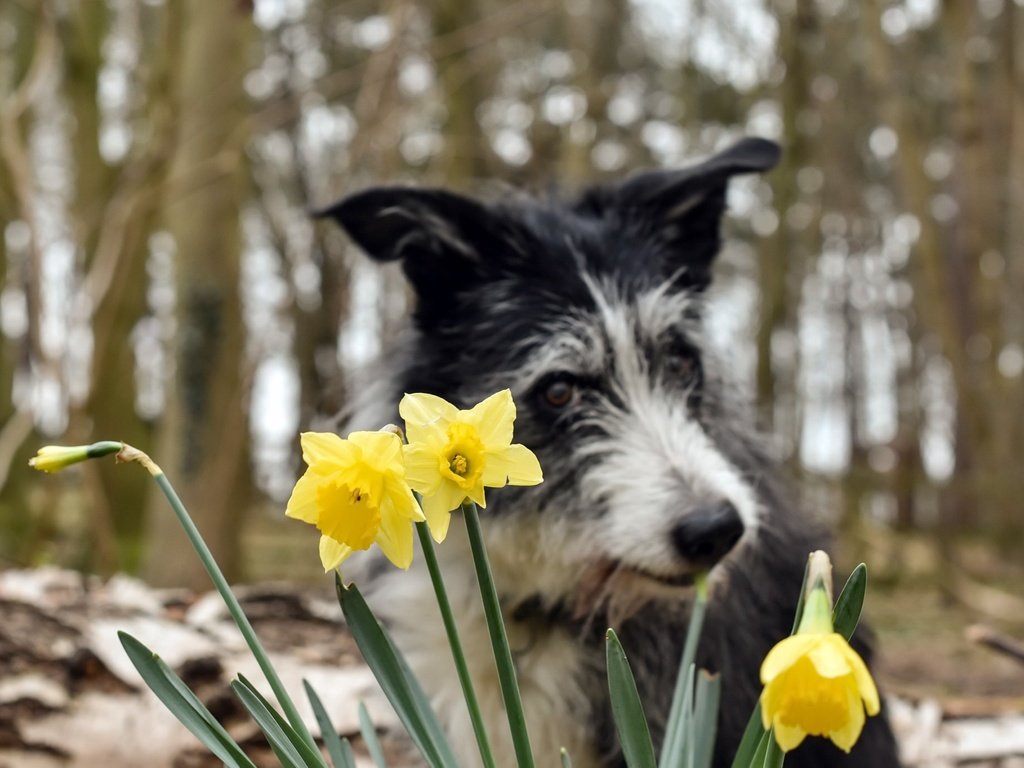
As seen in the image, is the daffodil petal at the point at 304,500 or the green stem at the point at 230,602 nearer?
the daffodil petal at the point at 304,500

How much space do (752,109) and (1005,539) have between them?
567cm

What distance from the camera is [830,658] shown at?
833 millimetres

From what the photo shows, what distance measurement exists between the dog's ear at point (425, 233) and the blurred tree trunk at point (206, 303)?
3.18 meters

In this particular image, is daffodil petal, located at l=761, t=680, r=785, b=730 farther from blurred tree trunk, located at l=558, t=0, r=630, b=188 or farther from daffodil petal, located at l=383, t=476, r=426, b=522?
blurred tree trunk, located at l=558, t=0, r=630, b=188

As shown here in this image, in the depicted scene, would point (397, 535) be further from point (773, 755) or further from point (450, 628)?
point (773, 755)

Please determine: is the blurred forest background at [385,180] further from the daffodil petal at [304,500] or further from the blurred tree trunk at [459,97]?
the daffodil petal at [304,500]

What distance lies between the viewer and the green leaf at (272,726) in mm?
1167

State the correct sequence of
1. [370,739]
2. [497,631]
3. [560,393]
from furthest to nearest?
[560,393] → [370,739] → [497,631]

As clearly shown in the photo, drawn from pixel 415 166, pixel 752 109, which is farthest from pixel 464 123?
pixel 752 109

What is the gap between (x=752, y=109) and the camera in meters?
12.4

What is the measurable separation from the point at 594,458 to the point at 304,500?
Result: 1.74 m

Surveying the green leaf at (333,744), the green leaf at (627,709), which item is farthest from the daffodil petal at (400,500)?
the green leaf at (333,744)

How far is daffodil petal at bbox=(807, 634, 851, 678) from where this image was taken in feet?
2.70

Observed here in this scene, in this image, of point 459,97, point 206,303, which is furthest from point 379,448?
point 459,97
